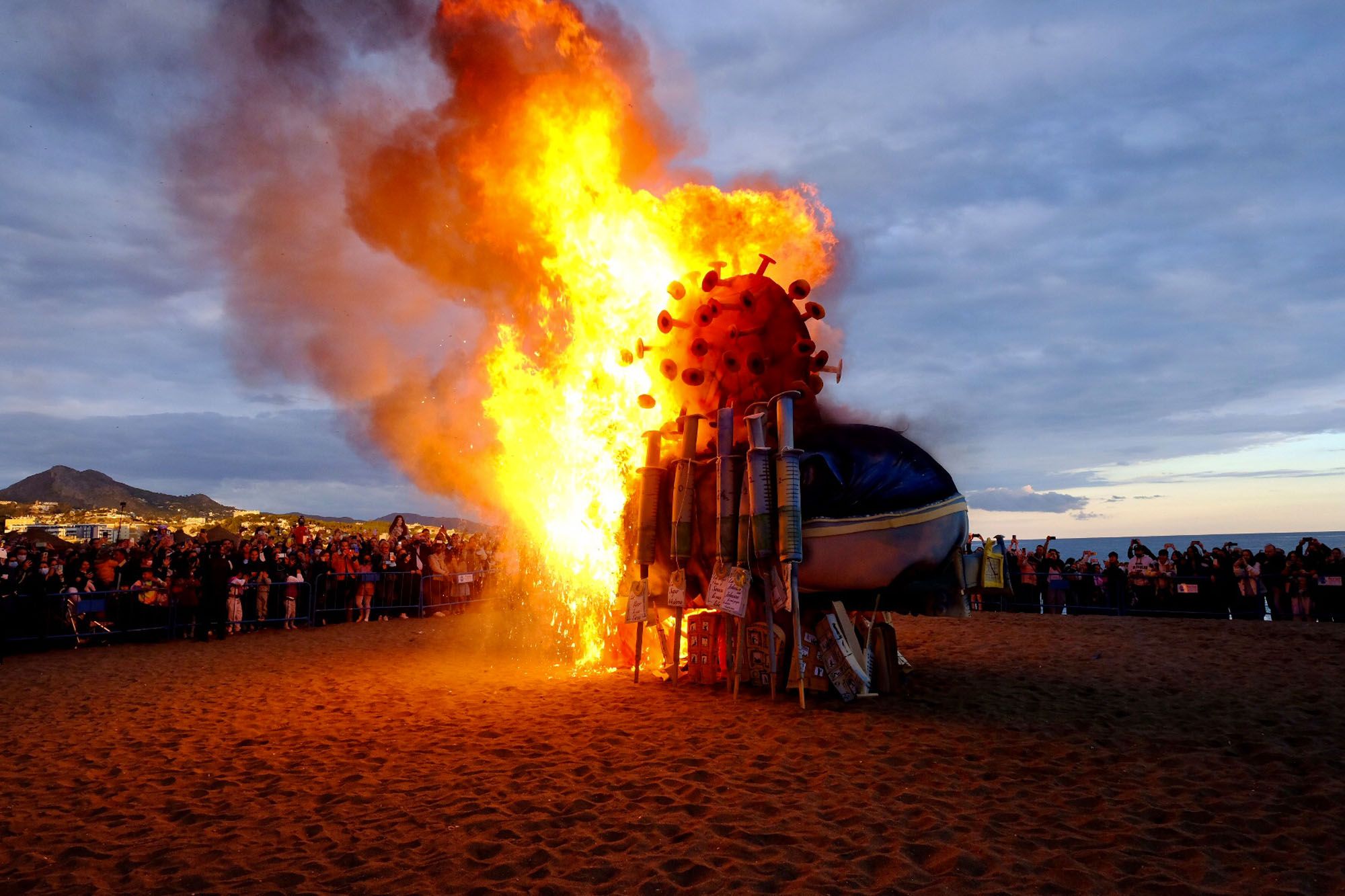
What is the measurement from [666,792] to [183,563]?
15.4 m

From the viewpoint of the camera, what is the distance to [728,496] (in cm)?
1102

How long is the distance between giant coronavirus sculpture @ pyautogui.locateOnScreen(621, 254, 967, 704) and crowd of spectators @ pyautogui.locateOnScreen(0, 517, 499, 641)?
36.7 feet

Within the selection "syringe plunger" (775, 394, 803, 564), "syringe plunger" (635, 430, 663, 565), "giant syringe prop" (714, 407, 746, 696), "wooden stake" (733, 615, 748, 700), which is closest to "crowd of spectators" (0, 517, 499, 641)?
"syringe plunger" (635, 430, 663, 565)

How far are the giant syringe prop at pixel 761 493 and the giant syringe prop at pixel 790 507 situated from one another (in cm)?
12

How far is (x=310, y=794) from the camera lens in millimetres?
7129

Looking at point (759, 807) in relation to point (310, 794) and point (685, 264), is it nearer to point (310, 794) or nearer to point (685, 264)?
point (310, 794)

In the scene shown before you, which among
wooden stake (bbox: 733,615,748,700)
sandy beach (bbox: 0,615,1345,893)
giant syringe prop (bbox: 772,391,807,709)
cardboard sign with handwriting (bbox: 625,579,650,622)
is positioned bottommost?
sandy beach (bbox: 0,615,1345,893)

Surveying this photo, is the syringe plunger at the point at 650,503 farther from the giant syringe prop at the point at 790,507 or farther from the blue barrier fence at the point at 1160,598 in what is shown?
the blue barrier fence at the point at 1160,598

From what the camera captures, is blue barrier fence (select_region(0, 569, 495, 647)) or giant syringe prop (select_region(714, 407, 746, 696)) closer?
giant syringe prop (select_region(714, 407, 746, 696))

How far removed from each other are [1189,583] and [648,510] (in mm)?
16888

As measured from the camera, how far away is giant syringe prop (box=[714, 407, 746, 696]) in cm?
1090

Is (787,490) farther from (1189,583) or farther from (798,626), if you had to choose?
(1189,583)

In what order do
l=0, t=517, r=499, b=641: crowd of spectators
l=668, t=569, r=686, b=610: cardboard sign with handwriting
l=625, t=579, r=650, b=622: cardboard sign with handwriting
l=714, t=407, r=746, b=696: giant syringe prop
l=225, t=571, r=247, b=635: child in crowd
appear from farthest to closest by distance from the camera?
l=225, t=571, r=247, b=635: child in crowd → l=0, t=517, r=499, b=641: crowd of spectators → l=625, t=579, r=650, b=622: cardboard sign with handwriting → l=668, t=569, r=686, b=610: cardboard sign with handwriting → l=714, t=407, r=746, b=696: giant syringe prop

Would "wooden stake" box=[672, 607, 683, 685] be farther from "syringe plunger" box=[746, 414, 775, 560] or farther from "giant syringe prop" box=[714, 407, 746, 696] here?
"syringe plunger" box=[746, 414, 775, 560]
